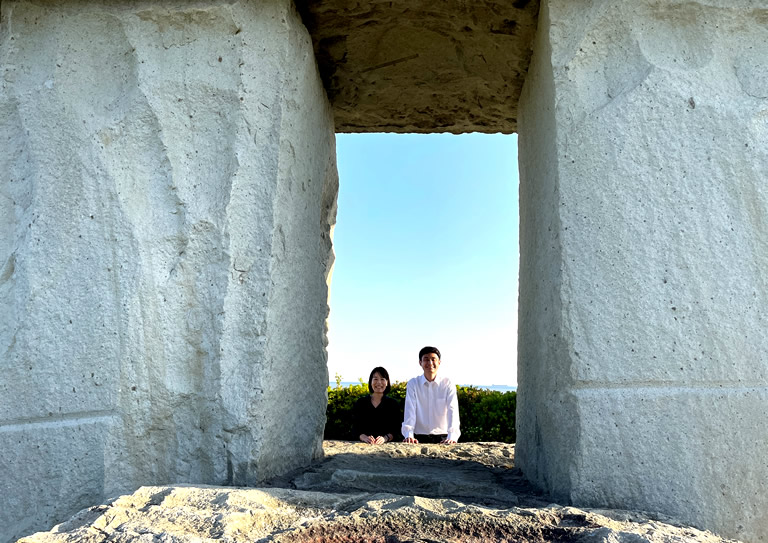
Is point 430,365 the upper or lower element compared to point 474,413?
upper

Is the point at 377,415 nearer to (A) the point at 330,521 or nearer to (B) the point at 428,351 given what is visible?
(B) the point at 428,351

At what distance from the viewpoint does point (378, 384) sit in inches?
228

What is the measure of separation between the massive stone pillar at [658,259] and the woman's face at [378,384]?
116 inches

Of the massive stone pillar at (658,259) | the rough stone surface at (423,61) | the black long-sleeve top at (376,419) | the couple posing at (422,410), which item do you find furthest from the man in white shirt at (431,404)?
the massive stone pillar at (658,259)

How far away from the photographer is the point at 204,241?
2.71 metres

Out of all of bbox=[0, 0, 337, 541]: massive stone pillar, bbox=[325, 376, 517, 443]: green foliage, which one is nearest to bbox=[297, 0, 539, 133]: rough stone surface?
bbox=[0, 0, 337, 541]: massive stone pillar

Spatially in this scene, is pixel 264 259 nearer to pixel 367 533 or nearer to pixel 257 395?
pixel 257 395

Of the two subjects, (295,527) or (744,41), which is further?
(744,41)

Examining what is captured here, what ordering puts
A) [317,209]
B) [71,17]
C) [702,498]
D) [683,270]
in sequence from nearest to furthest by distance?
[702,498] → [683,270] → [71,17] → [317,209]

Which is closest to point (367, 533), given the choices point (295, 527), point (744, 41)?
point (295, 527)

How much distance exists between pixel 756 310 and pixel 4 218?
10.3 ft

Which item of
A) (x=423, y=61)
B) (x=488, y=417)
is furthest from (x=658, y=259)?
(x=488, y=417)

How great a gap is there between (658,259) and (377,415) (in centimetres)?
357

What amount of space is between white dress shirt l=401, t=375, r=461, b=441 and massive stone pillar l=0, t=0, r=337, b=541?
262cm
